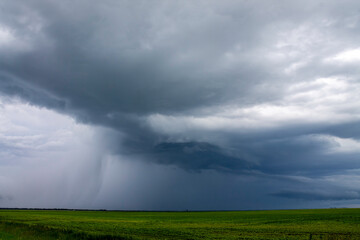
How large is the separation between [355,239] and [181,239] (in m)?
20.2

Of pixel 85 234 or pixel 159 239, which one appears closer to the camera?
pixel 159 239

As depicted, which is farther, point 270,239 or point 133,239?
point 270,239

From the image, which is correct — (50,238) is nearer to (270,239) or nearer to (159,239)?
(159,239)

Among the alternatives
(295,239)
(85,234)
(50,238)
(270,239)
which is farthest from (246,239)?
(50,238)

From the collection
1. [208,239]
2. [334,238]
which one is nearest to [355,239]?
[334,238]

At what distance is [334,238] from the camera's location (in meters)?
33.3

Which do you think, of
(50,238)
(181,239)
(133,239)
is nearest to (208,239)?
(181,239)

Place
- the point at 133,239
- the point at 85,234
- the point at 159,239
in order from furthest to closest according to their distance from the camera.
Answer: the point at 85,234, the point at 159,239, the point at 133,239

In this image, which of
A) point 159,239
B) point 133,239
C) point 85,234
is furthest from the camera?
point 85,234

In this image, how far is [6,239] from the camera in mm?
32500

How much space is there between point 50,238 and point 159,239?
14870mm

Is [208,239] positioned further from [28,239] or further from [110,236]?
[28,239]

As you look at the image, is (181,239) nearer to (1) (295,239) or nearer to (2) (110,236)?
(2) (110,236)

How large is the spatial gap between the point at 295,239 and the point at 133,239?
1845cm
